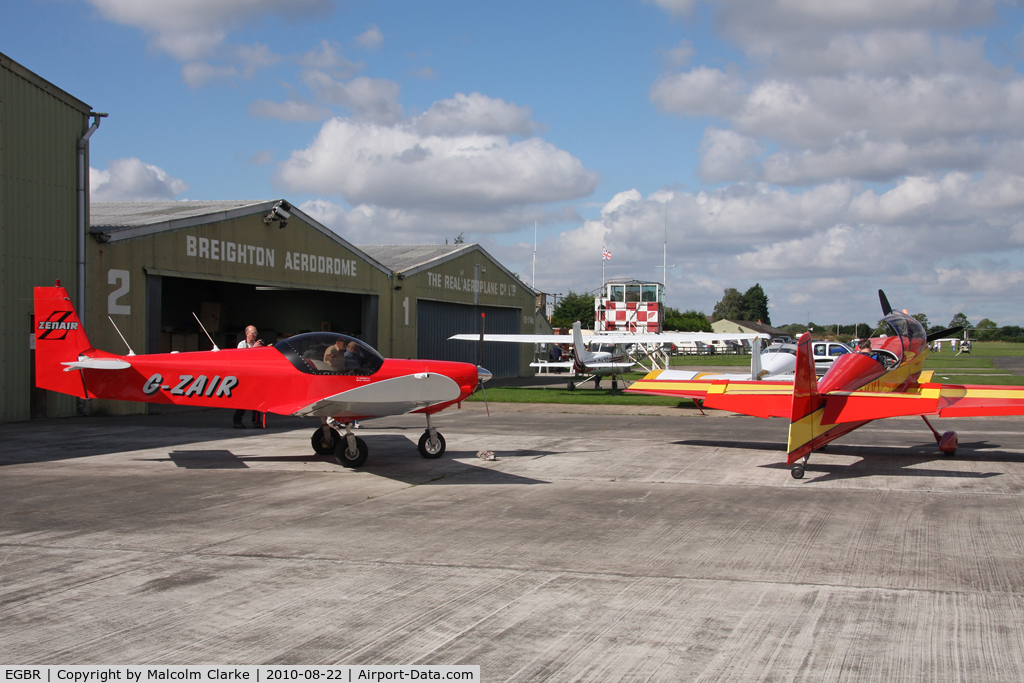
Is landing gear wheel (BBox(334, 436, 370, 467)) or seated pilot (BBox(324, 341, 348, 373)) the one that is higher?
seated pilot (BBox(324, 341, 348, 373))

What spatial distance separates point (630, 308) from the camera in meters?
55.4

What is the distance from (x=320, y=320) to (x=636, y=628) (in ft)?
85.0

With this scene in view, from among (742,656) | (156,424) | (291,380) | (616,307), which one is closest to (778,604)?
(742,656)

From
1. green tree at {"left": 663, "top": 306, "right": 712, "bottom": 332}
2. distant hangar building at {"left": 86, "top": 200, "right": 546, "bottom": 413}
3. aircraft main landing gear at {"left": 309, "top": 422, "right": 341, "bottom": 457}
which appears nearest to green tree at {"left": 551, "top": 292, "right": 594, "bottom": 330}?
green tree at {"left": 663, "top": 306, "right": 712, "bottom": 332}

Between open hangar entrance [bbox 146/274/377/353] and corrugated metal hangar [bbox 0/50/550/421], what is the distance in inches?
1.9

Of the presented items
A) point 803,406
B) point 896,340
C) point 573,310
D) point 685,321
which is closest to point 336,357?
point 803,406

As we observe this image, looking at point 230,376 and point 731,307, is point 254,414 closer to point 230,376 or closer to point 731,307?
point 230,376

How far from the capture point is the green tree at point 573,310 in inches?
3543

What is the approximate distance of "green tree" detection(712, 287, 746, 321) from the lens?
17975cm

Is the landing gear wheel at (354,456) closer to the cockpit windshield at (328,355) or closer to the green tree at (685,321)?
the cockpit windshield at (328,355)

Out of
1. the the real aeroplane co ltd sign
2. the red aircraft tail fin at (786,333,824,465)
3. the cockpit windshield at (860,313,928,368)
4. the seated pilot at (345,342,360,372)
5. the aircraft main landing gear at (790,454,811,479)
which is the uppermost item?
the the real aeroplane co ltd sign

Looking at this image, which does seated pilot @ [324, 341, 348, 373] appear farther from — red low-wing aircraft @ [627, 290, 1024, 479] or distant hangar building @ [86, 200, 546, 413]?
distant hangar building @ [86, 200, 546, 413]

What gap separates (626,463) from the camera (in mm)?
10312

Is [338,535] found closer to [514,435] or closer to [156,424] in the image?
[514,435]
